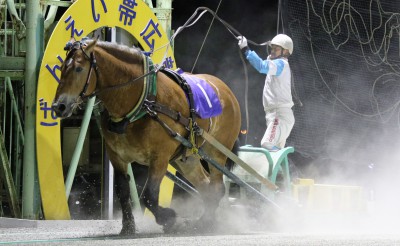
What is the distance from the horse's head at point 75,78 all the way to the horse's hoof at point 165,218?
52.1 inches

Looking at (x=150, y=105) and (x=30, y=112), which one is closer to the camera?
(x=150, y=105)

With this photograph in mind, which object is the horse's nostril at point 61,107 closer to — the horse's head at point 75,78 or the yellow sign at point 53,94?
the horse's head at point 75,78

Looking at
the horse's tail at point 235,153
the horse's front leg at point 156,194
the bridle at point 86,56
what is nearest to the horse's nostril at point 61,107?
the bridle at point 86,56

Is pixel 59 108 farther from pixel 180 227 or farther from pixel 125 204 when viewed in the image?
pixel 180 227

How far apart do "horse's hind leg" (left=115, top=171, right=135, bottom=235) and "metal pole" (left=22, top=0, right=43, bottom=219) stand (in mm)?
1303

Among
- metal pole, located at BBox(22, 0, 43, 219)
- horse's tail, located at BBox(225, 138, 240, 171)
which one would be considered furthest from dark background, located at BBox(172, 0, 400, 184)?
metal pole, located at BBox(22, 0, 43, 219)

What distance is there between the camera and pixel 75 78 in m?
7.38

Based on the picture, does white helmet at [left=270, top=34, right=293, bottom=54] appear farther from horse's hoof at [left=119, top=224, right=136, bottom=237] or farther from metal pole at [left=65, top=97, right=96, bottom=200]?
horse's hoof at [left=119, top=224, right=136, bottom=237]

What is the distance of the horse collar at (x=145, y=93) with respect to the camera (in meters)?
7.71

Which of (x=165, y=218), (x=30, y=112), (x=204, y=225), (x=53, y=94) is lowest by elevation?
(x=204, y=225)

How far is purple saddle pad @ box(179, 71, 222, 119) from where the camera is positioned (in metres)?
8.47

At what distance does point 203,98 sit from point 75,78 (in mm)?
1607


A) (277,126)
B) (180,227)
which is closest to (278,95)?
(277,126)

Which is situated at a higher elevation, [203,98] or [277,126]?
[203,98]
